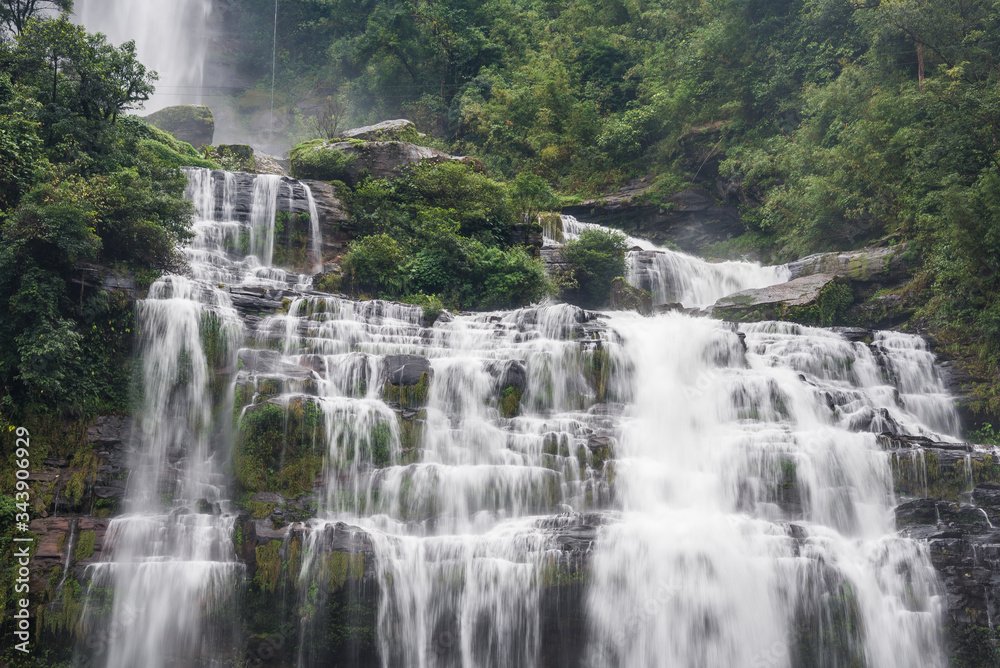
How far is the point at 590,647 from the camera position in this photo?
9.95 metres

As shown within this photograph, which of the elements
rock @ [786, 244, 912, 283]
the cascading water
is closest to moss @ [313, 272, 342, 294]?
the cascading water

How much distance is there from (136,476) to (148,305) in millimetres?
3449

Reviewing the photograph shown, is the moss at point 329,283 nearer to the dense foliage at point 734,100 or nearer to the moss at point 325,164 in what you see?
the moss at point 325,164

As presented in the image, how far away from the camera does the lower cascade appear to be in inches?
390

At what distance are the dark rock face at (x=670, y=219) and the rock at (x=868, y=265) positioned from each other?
28.4ft

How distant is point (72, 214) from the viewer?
1213cm

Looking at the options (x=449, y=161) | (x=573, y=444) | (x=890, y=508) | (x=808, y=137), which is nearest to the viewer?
(x=890, y=508)

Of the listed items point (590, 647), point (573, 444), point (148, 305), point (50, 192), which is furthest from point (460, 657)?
point (50, 192)

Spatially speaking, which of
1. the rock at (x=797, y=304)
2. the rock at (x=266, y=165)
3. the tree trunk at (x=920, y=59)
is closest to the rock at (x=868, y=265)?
the rock at (x=797, y=304)

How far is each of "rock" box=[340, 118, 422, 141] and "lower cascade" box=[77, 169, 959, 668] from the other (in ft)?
39.8

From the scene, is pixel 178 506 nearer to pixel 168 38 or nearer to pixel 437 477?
pixel 437 477

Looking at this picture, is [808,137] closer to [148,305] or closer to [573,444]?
[573,444]

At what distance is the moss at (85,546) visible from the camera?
404 inches

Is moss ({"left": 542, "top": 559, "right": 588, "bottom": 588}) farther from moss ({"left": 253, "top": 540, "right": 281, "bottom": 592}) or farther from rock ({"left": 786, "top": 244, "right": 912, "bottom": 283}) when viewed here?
rock ({"left": 786, "top": 244, "right": 912, "bottom": 283})
